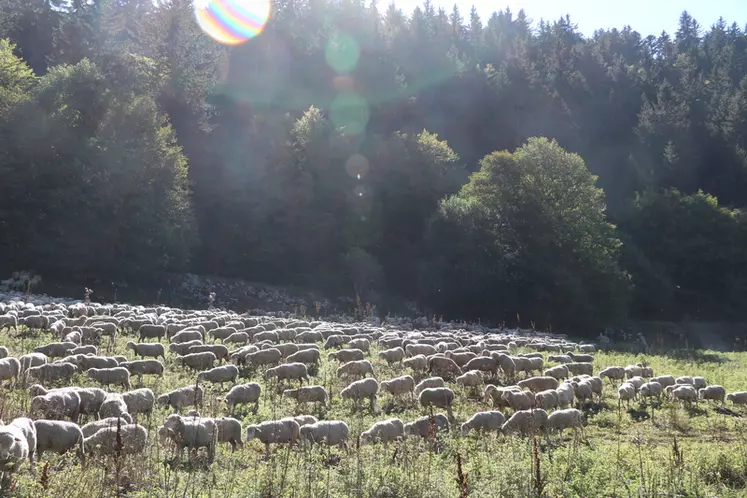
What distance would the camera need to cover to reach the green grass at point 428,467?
7820mm

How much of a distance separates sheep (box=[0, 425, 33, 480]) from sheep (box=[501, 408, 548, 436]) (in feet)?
25.0

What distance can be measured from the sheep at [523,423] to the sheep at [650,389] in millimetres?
4424

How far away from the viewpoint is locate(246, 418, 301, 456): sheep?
10453 mm

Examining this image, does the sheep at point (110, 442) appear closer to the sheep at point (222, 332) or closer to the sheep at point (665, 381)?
the sheep at point (222, 332)

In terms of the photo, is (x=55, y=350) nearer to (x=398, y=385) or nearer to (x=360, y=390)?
(x=360, y=390)

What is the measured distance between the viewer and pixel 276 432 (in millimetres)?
10539

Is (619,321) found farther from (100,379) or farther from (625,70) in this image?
(625,70)

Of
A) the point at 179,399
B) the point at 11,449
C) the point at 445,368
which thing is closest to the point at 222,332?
the point at 445,368

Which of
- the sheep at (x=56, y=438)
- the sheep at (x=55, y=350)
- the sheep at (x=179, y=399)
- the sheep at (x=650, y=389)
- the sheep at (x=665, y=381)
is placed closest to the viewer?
the sheep at (x=56, y=438)

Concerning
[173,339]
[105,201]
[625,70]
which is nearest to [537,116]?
[625,70]

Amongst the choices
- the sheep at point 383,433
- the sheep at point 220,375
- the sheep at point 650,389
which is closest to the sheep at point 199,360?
the sheep at point 220,375

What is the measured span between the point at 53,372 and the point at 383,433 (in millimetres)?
7144

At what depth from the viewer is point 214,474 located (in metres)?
8.73

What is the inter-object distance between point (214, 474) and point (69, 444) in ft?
6.59
